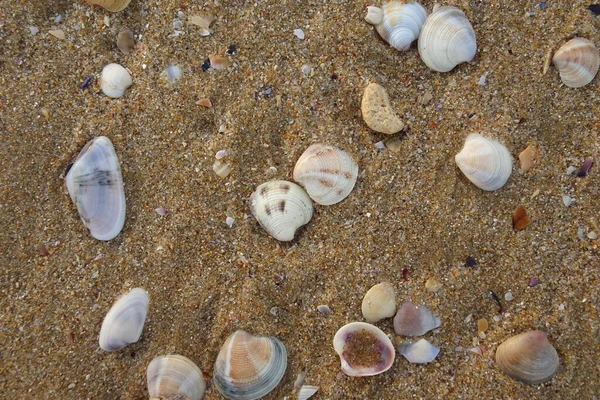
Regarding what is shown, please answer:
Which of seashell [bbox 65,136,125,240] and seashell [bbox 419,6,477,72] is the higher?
seashell [bbox 419,6,477,72]

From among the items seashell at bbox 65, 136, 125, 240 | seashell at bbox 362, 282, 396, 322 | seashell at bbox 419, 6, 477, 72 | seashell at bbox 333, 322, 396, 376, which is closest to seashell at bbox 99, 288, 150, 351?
seashell at bbox 65, 136, 125, 240

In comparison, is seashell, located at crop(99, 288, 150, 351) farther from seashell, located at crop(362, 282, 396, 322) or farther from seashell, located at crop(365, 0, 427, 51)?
seashell, located at crop(365, 0, 427, 51)

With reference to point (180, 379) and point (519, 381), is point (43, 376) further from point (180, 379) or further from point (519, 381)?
point (519, 381)

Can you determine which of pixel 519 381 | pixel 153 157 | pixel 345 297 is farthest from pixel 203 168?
pixel 519 381

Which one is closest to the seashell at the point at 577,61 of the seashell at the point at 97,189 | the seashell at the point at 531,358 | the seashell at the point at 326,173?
the seashell at the point at 326,173

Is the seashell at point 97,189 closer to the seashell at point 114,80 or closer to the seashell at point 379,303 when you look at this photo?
the seashell at point 114,80
